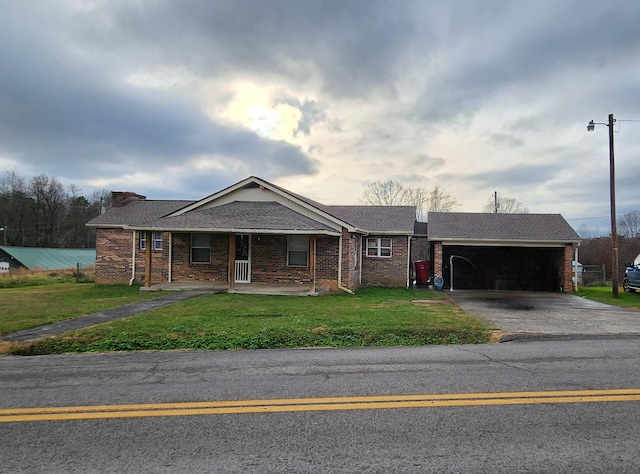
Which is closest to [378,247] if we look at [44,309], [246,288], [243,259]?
[243,259]

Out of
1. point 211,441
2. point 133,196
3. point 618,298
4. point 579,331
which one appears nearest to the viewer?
point 211,441

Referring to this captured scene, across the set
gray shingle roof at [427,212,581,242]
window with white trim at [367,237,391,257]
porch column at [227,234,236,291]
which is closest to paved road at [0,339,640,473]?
porch column at [227,234,236,291]

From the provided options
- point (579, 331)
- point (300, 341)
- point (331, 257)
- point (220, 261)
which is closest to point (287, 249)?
point (331, 257)

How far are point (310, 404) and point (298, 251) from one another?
13395 mm

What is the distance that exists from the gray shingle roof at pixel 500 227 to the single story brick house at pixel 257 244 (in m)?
1.80

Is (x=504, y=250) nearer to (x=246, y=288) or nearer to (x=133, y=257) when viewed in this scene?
(x=246, y=288)

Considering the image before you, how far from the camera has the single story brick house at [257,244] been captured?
16328 mm

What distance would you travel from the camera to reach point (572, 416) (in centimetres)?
407

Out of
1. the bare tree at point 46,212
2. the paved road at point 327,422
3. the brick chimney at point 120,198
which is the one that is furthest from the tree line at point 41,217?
the paved road at point 327,422

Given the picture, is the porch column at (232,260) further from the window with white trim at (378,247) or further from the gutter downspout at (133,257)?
the window with white trim at (378,247)

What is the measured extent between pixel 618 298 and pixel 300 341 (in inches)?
553

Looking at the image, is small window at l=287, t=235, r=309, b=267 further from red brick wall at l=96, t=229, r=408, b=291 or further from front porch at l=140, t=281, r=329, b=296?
front porch at l=140, t=281, r=329, b=296

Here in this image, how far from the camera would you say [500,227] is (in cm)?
2123

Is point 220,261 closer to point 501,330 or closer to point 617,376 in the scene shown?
point 501,330
